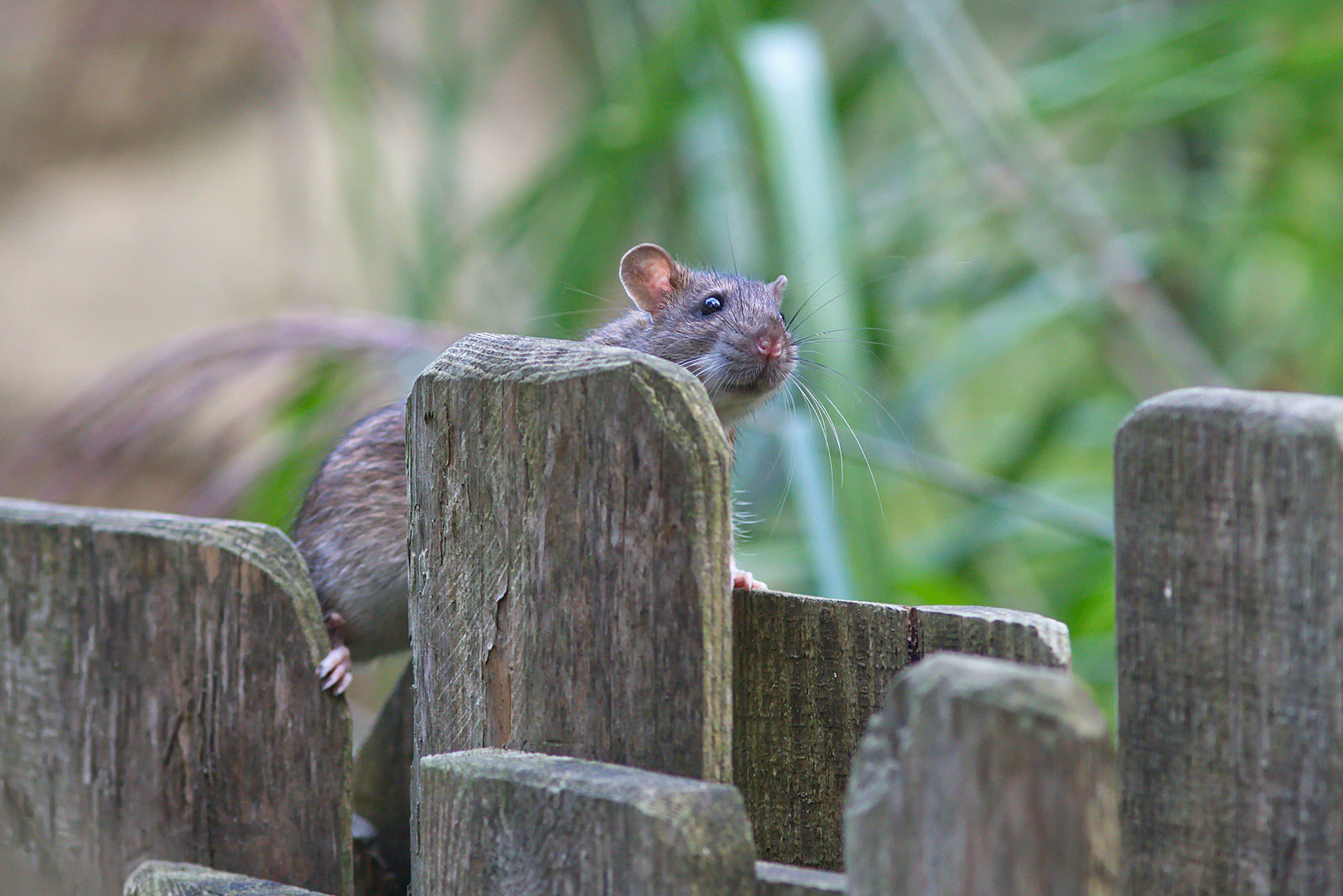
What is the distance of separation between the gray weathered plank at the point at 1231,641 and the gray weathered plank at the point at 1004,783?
125mm

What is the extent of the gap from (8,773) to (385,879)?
42cm

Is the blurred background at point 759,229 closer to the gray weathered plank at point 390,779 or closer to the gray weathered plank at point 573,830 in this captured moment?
the gray weathered plank at point 390,779

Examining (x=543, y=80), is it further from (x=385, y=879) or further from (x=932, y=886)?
(x=932, y=886)

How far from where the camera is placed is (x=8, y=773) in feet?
4.73

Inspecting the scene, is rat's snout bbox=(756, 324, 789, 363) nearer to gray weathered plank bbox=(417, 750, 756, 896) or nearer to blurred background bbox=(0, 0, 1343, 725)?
blurred background bbox=(0, 0, 1343, 725)

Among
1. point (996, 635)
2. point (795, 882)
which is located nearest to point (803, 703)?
point (996, 635)

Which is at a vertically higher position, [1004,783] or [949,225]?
[949,225]

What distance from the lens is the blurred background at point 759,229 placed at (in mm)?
2217

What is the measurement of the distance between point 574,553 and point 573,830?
19 cm

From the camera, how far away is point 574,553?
94cm

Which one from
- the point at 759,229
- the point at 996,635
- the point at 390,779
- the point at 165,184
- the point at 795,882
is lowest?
the point at 390,779

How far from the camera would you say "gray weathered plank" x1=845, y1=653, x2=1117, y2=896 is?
0.66 m

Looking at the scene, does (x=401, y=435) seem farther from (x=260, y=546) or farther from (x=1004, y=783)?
(x=1004, y=783)

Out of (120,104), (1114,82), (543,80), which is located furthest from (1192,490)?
(543,80)
